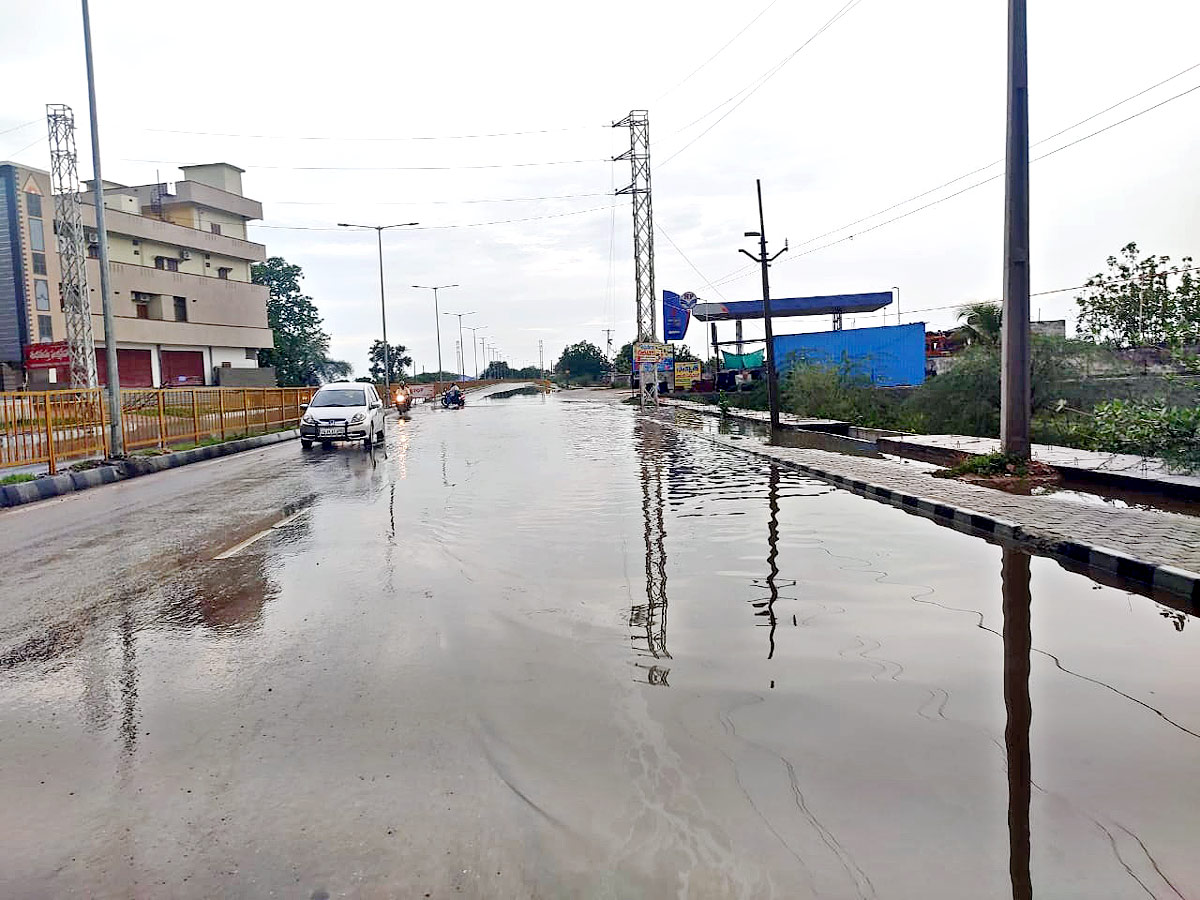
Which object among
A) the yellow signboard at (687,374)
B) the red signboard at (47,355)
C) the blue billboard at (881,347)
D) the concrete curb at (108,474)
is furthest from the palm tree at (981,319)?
the red signboard at (47,355)

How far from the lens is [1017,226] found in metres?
14.1

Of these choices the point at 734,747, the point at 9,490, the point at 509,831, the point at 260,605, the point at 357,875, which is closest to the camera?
the point at 357,875

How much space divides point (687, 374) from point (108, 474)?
4576 centimetres

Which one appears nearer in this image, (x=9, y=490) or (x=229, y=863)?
(x=229, y=863)

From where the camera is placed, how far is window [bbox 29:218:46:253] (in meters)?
53.1

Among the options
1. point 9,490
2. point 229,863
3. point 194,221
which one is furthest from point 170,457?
point 194,221

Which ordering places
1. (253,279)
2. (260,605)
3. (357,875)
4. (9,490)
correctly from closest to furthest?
(357,875), (260,605), (9,490), (253,279)

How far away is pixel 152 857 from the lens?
3.19 m

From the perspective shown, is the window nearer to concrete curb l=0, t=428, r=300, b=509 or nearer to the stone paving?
concrete curb l=0, t=428, r=300, b=509

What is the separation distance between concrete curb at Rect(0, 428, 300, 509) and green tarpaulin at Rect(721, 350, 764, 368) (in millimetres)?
34691

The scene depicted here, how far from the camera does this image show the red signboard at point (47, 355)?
45.1 meters

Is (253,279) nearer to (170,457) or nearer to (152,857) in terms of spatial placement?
(170,457)

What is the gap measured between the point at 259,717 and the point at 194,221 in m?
67.3

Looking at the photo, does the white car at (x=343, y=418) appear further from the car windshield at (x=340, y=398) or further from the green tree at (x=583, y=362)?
the green tree at (x=583, y=362)
